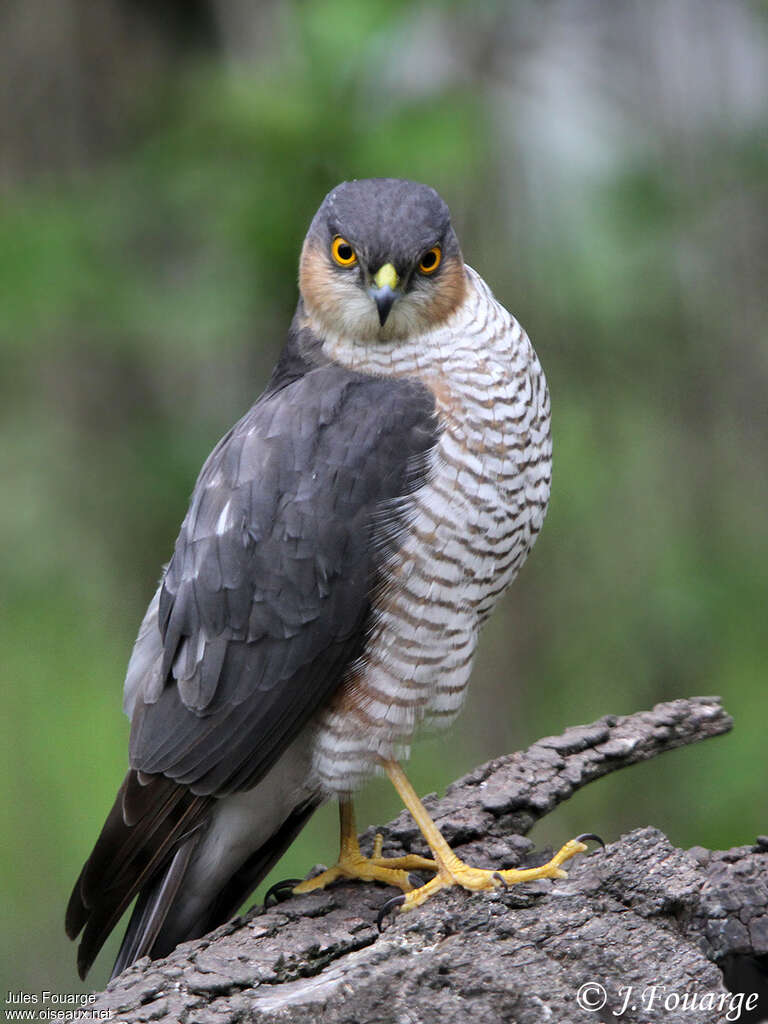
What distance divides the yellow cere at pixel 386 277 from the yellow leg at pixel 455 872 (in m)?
1.32

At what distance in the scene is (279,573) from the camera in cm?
343

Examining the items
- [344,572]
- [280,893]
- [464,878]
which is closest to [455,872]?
[464,878]

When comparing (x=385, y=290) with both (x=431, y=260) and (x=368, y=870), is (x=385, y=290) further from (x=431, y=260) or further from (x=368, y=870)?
(x=368, y=870)

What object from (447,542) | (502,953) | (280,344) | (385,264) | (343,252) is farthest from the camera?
(280,344)

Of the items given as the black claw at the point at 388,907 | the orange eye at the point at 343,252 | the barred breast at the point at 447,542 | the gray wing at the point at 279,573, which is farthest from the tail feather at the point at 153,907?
the orange eye at the point at 343,252

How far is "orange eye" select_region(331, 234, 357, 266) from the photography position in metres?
3.55

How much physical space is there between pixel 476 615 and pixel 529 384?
26.0 inches

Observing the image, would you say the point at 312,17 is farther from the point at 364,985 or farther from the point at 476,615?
the point at 364,985

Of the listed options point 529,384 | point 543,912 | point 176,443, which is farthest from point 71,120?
point 543,912

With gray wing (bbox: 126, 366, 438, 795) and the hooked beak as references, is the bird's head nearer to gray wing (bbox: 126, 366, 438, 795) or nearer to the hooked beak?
the hooked beak

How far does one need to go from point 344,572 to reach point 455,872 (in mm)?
826

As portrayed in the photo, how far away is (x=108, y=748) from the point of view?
5770 mm

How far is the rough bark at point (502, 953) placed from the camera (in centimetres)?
279

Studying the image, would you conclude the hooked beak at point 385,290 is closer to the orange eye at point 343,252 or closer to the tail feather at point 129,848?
the orange eye at point 343,252
